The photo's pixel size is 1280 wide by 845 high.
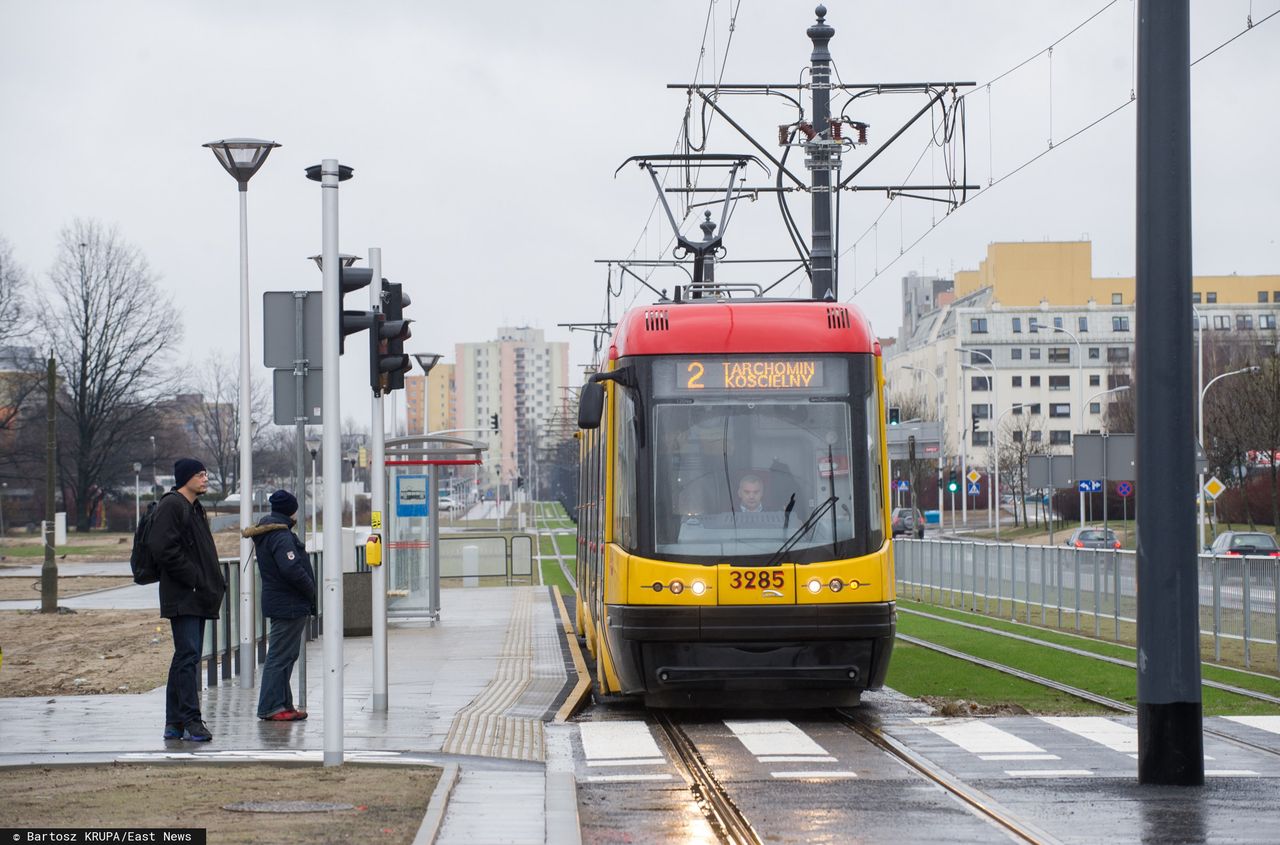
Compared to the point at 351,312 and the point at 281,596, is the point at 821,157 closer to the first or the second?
the point at 281,596

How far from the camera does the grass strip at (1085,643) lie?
17.7 meters

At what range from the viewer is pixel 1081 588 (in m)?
25.8

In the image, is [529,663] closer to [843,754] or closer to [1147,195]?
[843,754]

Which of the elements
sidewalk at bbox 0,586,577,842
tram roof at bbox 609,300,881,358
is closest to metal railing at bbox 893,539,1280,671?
tram roof at bbox 609,300,881,358

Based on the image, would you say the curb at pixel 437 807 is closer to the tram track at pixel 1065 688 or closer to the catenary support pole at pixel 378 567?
the catenary support pole at pixel 378 567

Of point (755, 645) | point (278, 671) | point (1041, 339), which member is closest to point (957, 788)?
point (755, 645)

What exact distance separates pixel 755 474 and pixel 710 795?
460 cm

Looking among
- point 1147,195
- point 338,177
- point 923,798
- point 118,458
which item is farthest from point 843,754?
point 118,458

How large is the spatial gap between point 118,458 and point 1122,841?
8218cm

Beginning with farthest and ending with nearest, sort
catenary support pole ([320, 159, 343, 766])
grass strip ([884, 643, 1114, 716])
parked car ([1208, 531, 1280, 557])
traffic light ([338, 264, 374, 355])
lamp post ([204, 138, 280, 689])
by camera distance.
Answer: parked car ([1208, 531, 1280, 557])
lamp post ([204, 138, 280, 689])
grass strip ([884, 643, 1114, 716])
traffic light ([338, 264, 374, 355])
catenary support pole ([320, 159, 343, 766])

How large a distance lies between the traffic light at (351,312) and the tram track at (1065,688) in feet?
18.8

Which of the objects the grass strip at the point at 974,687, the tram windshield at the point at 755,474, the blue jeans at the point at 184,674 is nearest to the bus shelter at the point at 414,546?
the grass strip at the point at 974,687

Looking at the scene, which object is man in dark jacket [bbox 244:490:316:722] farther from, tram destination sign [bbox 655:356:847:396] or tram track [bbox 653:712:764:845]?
tram destination sign [bbox 655:356:847:396]

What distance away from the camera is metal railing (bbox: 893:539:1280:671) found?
63.2ft
